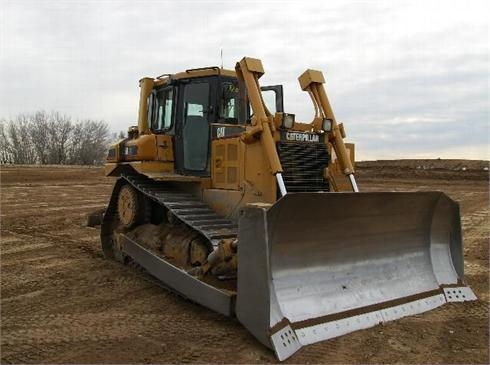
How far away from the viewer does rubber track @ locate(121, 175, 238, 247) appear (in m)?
5.36

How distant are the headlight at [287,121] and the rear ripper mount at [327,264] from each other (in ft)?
3.99

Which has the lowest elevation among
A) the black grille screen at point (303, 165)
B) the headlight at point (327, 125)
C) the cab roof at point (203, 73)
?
the black grille screen at point (303, 165)

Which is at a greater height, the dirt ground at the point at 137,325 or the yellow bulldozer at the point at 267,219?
the yellow bulldozer at the point at 267,219

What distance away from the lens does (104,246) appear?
299 inches

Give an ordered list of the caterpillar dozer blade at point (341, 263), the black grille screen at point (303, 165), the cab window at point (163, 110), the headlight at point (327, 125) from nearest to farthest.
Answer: the caterpillar dozer blade at point (341, 263)
the black grille screen at point (303, 165)
the headlight at point (327, 125)
the cab window at point (163, 110)

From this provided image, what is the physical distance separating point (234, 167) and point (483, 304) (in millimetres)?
3049

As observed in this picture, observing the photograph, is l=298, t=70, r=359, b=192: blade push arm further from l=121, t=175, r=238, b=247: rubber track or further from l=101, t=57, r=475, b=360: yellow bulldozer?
l=121, t=175, r=238, b=247: rubber track

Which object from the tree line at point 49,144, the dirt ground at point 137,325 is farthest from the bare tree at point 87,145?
the dirt ground at point 137,325

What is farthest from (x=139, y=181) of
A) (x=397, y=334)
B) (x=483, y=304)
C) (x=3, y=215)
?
(x=3, y=215)

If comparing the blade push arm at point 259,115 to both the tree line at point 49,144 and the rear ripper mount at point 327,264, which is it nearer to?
the rear ripper mount at point 327,264

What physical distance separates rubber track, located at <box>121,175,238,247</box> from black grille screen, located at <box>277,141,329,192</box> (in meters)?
0.83

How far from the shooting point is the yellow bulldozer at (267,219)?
432cm

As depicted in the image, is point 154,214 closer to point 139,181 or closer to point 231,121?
point 139,181

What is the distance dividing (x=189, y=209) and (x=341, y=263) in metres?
1.95
